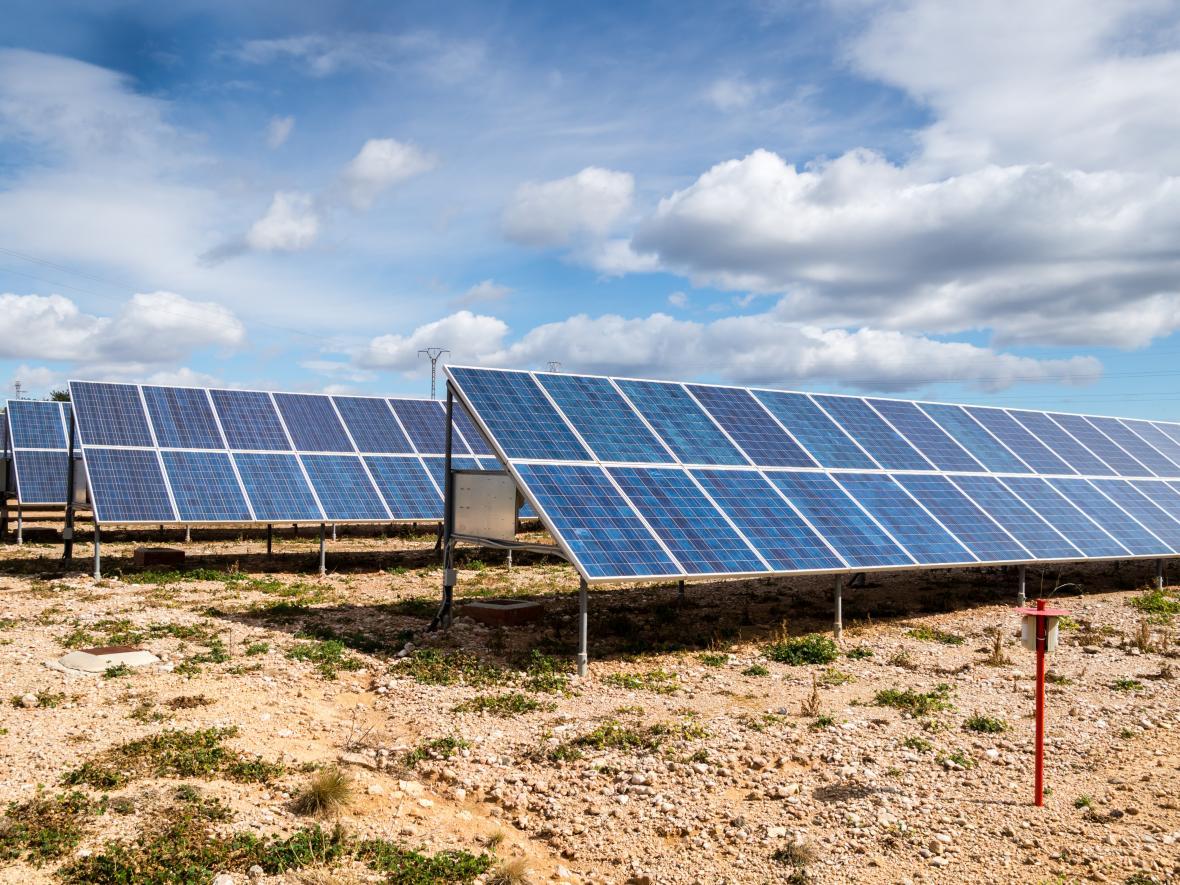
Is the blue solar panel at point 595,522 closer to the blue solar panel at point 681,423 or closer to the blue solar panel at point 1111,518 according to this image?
the blue solar panel at point 681,423

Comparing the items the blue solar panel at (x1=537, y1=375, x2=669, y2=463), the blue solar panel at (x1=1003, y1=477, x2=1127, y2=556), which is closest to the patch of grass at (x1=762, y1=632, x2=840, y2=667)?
the blue solar panel at (x1=537, y1=375, x2=669, y2=463)

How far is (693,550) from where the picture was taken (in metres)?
17.0

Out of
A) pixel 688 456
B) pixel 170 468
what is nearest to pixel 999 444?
pixel 688 456

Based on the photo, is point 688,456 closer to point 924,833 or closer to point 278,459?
point 924,833

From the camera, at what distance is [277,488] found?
28.4 metres

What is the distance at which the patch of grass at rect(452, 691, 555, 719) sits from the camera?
46.1 feet

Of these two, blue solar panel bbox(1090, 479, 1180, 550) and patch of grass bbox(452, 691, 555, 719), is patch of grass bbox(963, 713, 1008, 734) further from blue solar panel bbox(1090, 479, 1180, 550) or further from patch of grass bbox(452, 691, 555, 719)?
blue solar panel bbox(1090, 479, 1180, 550)

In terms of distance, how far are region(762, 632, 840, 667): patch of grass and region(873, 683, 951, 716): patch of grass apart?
7.26ft

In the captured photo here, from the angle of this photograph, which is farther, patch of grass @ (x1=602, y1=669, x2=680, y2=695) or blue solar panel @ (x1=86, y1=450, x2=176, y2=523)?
blue solar panel @ (x1=86, y1=450, x2=176, y2=523)

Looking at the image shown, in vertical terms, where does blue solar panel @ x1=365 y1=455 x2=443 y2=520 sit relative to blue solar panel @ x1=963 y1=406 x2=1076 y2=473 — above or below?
below

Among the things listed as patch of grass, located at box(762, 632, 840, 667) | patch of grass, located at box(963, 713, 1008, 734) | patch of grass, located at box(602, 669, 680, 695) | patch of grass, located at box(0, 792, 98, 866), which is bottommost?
patch of grass, located at box(0, 792, 98, 866)

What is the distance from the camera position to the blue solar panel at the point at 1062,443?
93.7 feet

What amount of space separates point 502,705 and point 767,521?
733cm

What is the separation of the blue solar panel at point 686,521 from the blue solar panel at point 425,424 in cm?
1640
